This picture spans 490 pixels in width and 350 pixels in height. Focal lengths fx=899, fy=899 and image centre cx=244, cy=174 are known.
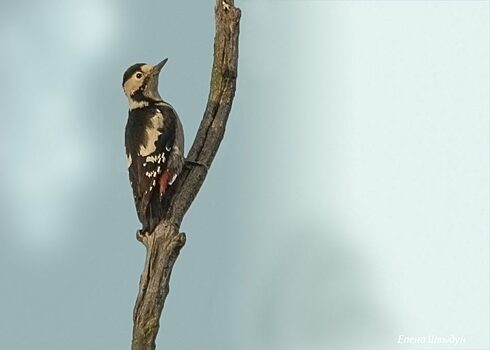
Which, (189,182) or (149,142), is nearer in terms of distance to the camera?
(189,182)

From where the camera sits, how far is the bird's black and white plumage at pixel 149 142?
19.2ft

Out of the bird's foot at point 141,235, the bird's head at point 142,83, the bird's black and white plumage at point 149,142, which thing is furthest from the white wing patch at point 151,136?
the bird's foot at point 141,235

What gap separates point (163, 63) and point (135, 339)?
203 cm

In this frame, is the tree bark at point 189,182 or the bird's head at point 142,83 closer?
the tree bark at point 189,182

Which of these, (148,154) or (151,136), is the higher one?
(151,136)

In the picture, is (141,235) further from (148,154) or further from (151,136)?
(151,136)

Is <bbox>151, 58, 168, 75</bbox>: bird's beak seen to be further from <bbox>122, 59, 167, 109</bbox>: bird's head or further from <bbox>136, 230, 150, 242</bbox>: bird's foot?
<bbox>136, 230, 150, 242</bbox>: bird's foot

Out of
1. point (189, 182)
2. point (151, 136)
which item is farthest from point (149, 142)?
point (189, 182)

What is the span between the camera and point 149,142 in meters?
6.13

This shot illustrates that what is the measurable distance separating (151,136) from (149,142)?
0.14ft

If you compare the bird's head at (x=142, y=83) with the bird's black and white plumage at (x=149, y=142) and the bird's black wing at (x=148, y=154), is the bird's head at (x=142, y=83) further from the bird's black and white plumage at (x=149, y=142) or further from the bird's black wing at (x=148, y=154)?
the bird's black wing at (x=148, y=154)

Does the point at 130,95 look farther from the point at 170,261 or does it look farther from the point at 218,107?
the point at 170,261

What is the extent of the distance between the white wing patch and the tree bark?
312 millimetres

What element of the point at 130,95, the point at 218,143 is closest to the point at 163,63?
the point at 130,95
